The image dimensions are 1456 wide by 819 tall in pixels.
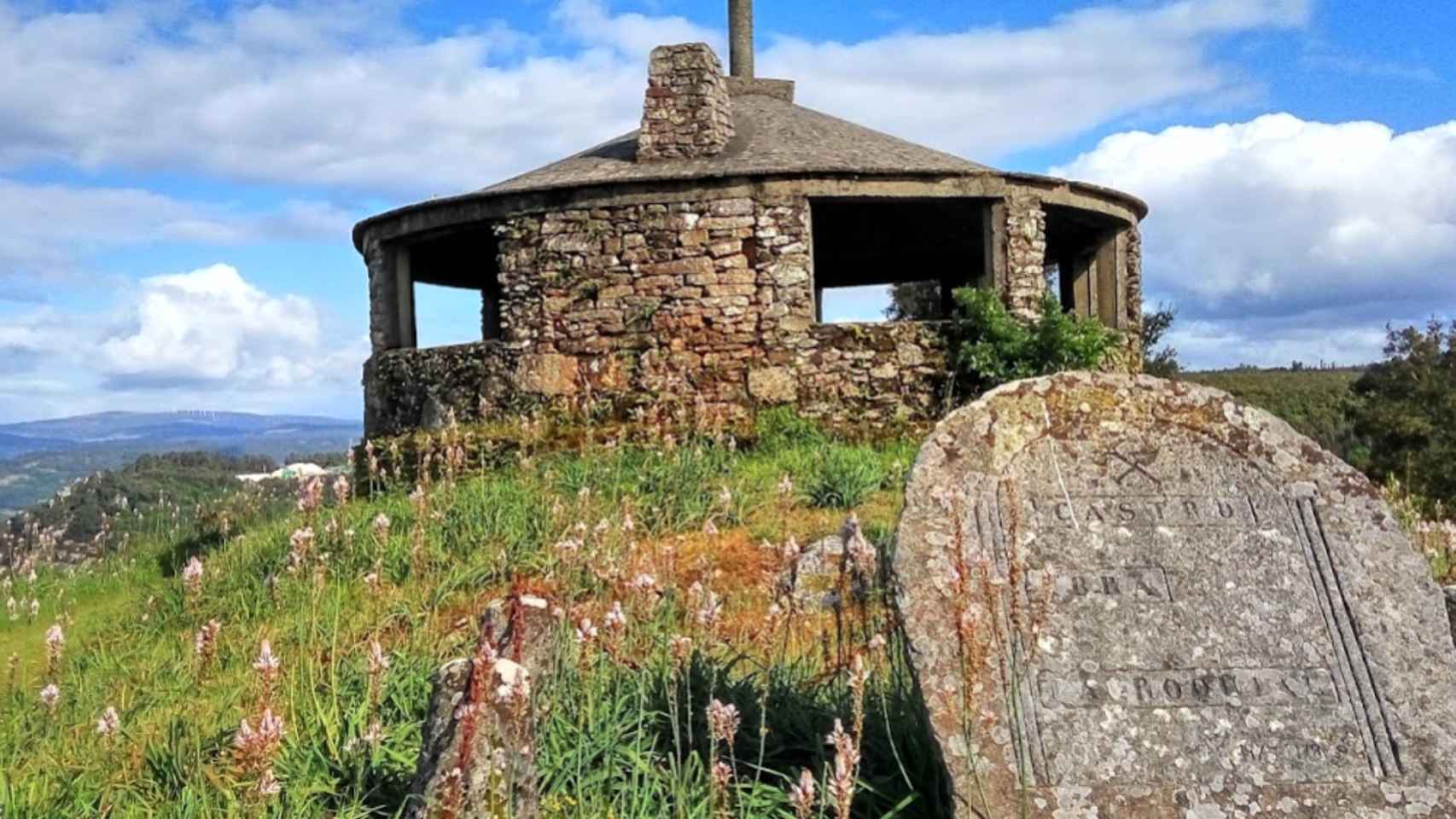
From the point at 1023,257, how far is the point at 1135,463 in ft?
32.2

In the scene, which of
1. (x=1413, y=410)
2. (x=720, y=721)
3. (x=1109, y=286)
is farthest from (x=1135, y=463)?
(x=1413, y=410)

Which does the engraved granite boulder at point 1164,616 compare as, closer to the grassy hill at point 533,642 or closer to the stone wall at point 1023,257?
the grassy hill at point 533,642

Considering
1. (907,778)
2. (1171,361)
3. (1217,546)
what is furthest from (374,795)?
(1171,361)

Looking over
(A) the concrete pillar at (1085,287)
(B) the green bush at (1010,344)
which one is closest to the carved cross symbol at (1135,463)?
(B) the green bush at (1010,344)


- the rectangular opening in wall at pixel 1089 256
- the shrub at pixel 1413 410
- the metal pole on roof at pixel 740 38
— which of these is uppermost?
the metal pole on roof at pixel 740 38

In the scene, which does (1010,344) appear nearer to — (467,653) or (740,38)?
(740,38)

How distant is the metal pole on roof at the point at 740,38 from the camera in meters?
18.1

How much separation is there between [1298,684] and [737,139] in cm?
1151

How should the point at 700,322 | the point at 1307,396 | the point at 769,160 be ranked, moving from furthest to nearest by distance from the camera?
the point at 1307,396
the point at 769,160
the point at 700,322

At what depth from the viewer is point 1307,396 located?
50.3 metres

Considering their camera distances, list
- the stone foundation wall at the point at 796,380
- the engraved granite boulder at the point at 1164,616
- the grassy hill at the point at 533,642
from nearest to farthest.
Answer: the engraved granite boulder at the point at 1164,616, the grassy hill at the point at 533,642, the stone foundation wall at the point at 796,380

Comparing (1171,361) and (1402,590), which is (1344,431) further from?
(1402,590)

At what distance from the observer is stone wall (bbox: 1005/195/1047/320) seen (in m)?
13.4

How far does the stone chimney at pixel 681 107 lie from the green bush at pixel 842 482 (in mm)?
4913
